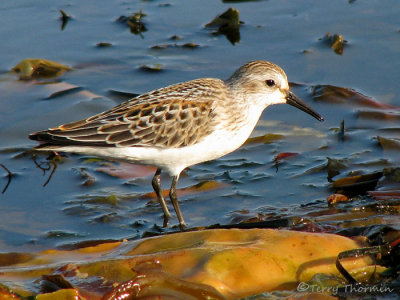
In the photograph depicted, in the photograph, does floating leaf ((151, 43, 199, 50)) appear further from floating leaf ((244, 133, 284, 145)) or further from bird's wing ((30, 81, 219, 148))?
bird's wing ((30, 81, 219, 148))

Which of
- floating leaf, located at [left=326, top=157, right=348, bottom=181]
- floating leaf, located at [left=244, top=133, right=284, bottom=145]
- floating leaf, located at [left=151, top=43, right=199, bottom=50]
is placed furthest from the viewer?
floating leaf, located at [left=151, top=43, right=199, bottom=50]

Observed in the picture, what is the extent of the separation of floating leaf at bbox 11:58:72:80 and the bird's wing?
2997mm

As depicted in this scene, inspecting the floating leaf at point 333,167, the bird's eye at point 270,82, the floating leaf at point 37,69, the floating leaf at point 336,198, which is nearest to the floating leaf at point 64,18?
the floating leaf at point 37,69

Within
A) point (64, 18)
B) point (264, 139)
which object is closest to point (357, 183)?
point (264, 139)

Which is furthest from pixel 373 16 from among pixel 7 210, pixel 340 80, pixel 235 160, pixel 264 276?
pixel 264 276

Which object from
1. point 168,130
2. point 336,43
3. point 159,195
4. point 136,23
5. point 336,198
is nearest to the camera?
point 336,198

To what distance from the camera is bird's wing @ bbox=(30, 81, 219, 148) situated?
259 inches

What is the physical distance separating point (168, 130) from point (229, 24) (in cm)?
417

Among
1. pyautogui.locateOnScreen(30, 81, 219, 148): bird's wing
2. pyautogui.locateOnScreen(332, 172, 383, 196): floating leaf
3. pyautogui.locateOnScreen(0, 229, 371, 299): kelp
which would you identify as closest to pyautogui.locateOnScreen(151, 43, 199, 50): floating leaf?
pyautogui.locateOnScreen(30, 81, 219, 148): bird's wing

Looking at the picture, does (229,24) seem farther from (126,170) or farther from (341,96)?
(126,170)

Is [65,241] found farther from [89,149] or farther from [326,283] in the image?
[326,283]

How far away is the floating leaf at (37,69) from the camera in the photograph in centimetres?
939

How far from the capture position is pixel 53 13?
11117mm

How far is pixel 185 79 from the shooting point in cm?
941
